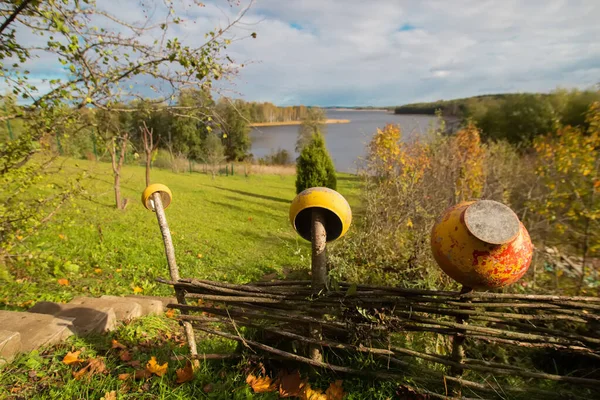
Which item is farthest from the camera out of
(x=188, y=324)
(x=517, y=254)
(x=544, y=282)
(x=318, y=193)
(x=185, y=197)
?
(x=185, y=197)

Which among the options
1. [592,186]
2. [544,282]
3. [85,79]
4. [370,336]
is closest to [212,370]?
[370,336]

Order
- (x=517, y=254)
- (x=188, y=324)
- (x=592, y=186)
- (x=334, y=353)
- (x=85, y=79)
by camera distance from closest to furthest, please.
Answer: (x=517, y=254) → (x=334, y=353) → (x=188, y=324) → (x=85, y=79) → (x=592, y=186)

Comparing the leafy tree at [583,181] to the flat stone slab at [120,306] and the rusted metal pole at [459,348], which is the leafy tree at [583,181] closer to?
the rusted metal pole at [459,348]

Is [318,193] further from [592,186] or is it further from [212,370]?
[592,186]

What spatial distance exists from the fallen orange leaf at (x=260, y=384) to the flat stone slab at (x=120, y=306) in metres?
1.89

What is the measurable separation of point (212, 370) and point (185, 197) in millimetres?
11238

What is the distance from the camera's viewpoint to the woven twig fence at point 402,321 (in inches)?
70.9

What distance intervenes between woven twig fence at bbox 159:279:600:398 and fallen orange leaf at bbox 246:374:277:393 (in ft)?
0.64

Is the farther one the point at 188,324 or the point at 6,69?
the point at 6,69

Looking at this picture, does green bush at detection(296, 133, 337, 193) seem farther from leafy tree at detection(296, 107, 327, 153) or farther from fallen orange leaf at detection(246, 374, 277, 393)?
leafy tree at detection(296, 107, 327, 153)

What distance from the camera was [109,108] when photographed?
340cm

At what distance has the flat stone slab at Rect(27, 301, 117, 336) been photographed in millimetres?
2817

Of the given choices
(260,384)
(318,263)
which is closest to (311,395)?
(260,384)

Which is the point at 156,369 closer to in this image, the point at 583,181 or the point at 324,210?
the point at 324,210
